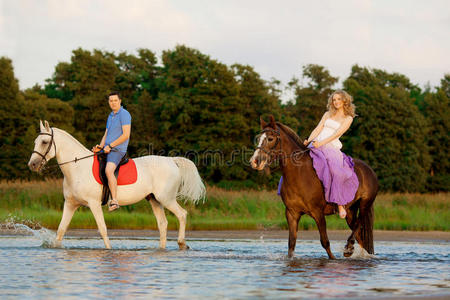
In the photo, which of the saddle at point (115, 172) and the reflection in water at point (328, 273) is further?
the saddle at point (115, 172)

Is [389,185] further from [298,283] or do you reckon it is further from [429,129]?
[298,283]

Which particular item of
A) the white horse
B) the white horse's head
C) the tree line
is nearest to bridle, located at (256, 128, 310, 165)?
the white horse

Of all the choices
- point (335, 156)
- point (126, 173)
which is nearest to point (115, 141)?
point (126, 173)

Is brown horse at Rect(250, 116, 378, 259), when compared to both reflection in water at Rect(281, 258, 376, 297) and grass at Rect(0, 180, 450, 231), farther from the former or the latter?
grass at Rect(0, 180, 450, 231)

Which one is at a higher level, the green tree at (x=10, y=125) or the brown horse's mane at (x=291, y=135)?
the green tree at (x=10, y=125)

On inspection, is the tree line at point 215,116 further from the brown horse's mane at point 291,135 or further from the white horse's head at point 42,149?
the brown horse's mane at point 291,135

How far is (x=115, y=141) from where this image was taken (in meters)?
13.9

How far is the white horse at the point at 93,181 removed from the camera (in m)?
13.8

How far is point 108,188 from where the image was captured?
559 inches

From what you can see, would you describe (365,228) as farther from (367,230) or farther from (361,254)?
(361,254)

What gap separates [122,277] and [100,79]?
61.0 meters

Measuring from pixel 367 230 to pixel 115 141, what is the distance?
5146mm

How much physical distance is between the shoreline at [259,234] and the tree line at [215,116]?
107 feet

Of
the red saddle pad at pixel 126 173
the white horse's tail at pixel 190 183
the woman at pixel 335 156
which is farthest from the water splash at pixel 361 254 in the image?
the red saddle pad at pixel 126 173
